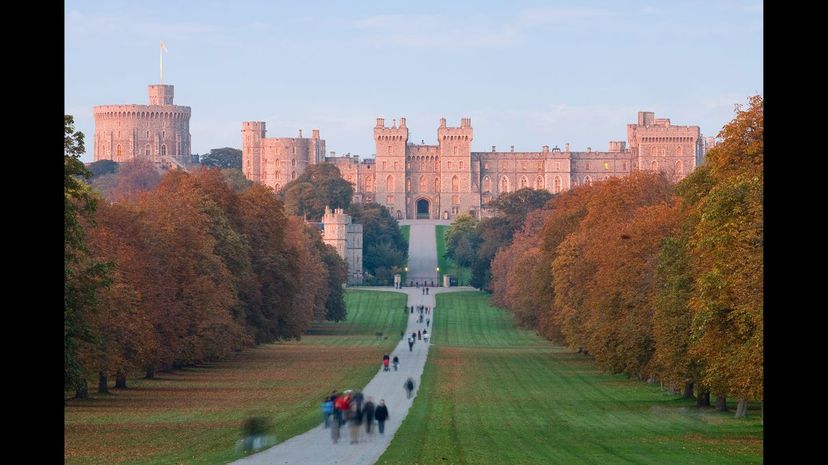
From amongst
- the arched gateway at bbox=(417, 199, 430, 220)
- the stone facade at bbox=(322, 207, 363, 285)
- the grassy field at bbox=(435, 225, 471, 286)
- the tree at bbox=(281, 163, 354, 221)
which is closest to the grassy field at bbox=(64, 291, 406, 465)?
the stone facade at bbox=(322, 207, 363, 285)

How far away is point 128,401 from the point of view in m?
30.1

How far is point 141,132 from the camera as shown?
187875mm

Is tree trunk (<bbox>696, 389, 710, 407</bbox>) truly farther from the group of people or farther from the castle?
the castle

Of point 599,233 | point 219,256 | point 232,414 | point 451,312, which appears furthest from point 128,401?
point 451,312

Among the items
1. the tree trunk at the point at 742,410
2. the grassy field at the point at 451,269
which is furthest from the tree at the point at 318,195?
the tree trunk at the point at 742,410

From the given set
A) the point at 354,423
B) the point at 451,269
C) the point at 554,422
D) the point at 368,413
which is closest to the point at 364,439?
the point at 368,413

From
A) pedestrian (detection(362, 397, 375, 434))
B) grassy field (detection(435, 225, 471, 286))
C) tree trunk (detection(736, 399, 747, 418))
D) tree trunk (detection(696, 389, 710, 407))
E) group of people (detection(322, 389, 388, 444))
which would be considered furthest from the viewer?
grassy field (detection(435, 225, 471, 286))

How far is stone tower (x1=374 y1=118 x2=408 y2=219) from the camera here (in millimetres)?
166625

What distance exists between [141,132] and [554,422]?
6584 inches

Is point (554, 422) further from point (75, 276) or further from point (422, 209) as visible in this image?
point (422, 209)

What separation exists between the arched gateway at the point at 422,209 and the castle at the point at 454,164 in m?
0.12

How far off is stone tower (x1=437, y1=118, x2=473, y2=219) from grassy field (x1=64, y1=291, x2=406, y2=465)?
109 metres

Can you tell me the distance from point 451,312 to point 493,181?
8702cm
